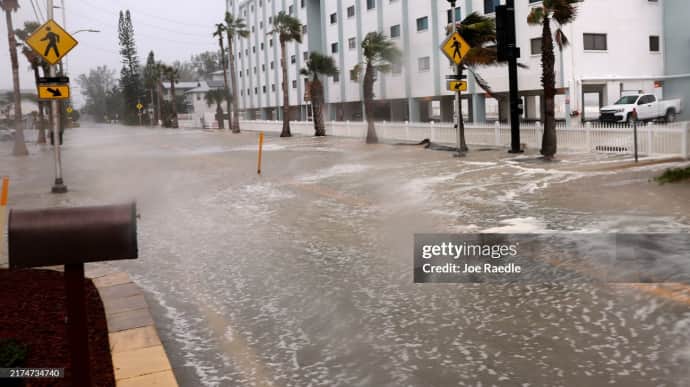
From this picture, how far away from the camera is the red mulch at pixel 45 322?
4355 millimetres

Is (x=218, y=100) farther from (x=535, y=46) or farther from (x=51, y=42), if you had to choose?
(x=51, y=42)

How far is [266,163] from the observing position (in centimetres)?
2320

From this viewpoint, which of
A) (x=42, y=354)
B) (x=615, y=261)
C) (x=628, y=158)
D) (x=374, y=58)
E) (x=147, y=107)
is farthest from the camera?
(x=147, y=107)

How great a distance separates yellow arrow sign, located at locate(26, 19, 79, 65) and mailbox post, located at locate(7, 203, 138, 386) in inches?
505

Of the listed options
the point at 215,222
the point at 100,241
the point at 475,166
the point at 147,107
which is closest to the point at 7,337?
the point at 100,241

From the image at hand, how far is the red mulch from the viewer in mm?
4355

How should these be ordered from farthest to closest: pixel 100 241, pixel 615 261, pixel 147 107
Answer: pixel 147 107
pixel 615 261
pixel 100 241

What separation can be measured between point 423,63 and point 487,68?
6.99 m

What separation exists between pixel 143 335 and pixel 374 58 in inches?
1223

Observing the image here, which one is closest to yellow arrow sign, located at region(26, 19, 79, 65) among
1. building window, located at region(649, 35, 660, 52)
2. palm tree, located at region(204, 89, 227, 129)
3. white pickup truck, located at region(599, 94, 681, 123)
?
white pickup truck, located at region(599, 94, 681, 123)

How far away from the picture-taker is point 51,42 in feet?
49.3

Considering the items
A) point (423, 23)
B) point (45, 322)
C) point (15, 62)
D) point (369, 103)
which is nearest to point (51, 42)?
point (15, 62)

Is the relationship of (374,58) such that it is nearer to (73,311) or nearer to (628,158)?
(628,158)

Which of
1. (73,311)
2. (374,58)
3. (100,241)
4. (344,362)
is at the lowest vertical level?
(344,362)
